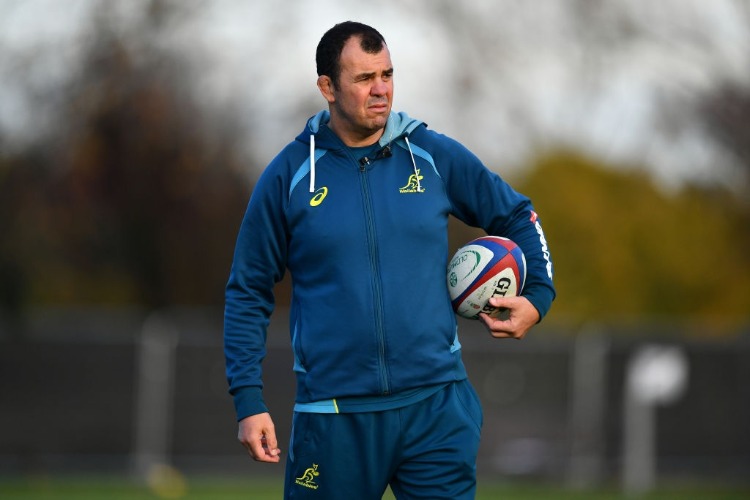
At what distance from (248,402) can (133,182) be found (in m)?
16.7

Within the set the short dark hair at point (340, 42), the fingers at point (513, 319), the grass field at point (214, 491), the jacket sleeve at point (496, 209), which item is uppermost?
the short dark hair at point (340, 42)

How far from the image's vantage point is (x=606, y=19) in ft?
80.2

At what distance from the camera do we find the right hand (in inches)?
181

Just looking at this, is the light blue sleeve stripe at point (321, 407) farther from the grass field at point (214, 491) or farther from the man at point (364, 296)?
the grass field at point (214, 491)

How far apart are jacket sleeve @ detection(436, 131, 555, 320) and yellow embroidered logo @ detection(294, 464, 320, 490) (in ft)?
3.42

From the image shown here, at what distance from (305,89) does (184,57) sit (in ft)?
7.24

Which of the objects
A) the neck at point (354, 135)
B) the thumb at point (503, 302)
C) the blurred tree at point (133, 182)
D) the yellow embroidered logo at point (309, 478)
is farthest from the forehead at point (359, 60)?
the blurred tree at point (133, 182)

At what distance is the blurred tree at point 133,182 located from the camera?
2066 cm

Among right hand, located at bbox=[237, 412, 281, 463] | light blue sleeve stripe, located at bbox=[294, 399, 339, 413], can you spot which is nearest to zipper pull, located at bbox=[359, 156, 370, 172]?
light blue sleeve stripe, located at bbox=[294, 399, 339, 413]

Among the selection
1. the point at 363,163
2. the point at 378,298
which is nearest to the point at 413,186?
the point at 363,163

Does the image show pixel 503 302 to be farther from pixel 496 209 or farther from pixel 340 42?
pixel 340 42

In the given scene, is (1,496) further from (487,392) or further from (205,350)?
(487,392)

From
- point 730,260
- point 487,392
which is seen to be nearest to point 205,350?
point 487,392

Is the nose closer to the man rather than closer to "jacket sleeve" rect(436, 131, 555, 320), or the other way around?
the man
